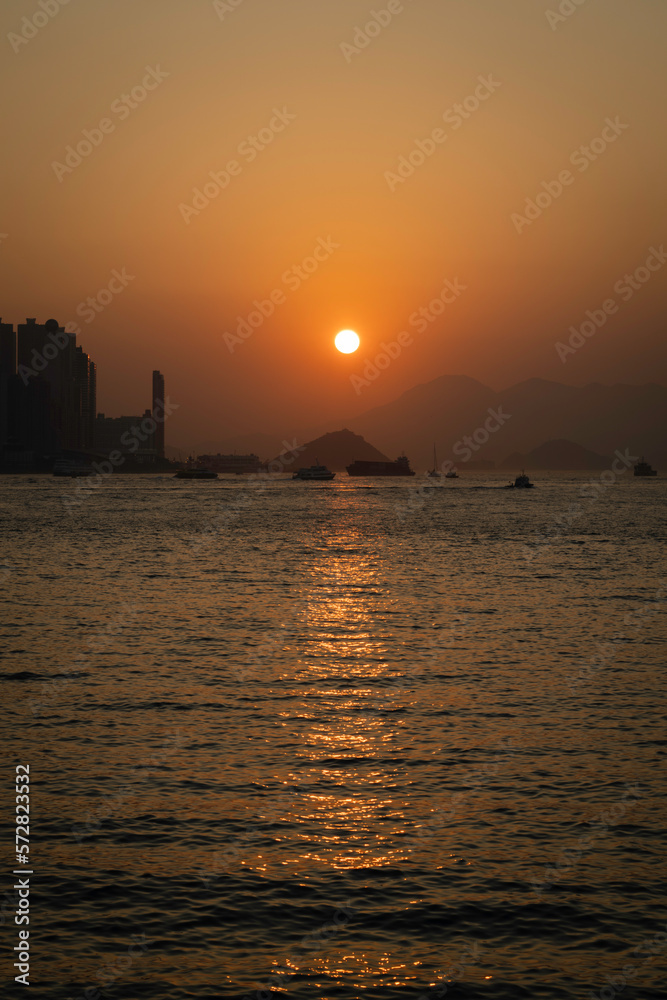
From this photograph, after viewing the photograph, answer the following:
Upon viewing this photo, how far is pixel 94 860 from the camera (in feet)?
48.6

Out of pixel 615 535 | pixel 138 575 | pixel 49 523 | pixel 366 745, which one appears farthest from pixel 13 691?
pixel 49 523

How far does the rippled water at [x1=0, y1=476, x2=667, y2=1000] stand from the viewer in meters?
11.9

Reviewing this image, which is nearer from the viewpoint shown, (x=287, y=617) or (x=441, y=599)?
(x=287, y=617)

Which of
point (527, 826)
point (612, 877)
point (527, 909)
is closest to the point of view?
point (527, 909)

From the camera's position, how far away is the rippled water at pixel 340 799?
1185 centimetres

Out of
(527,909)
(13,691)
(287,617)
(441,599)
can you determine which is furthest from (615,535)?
(527,909)

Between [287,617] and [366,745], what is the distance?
67.2 feet

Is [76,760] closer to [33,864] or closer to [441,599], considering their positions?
[33,864]

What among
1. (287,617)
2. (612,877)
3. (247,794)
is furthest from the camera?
(287,617)

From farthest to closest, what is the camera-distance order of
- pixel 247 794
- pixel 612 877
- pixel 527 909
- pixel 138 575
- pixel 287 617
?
pixel 138 575 < pixel 287 617 < pixel 247 794 < pixel 612 877 < pixel 527 909

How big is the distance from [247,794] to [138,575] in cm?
4371

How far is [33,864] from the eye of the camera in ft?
47.9

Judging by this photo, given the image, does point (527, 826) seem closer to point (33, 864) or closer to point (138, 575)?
point (33, 864)

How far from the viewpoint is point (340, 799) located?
17469mm
